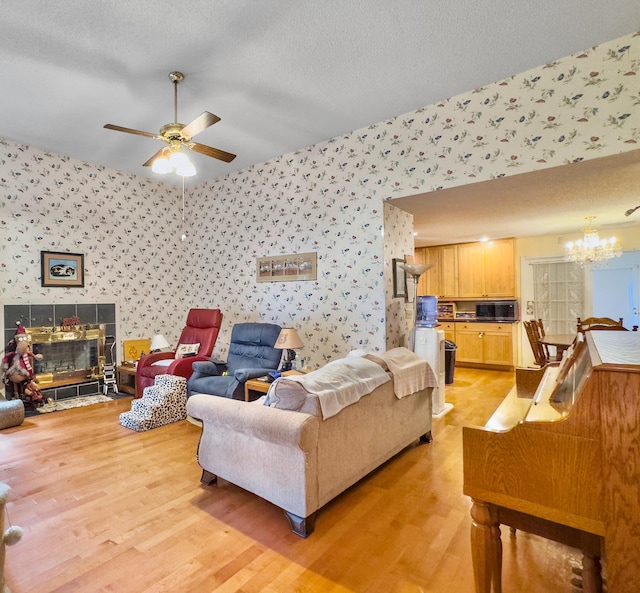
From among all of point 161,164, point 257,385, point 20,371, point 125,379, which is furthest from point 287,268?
point 20,371

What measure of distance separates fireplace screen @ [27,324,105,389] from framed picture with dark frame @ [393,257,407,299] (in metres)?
3.96

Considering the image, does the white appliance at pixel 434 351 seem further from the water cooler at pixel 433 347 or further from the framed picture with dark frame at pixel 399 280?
the framed picture with dark frame at pixel 399 280

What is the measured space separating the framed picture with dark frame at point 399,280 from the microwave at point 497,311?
307cm

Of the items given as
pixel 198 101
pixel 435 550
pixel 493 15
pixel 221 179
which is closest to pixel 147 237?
pixel 221 179

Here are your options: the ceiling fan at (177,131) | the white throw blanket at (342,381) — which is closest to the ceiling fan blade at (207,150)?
the ceiling fan at (177,131)

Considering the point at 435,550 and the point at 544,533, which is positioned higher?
the point at 544,533

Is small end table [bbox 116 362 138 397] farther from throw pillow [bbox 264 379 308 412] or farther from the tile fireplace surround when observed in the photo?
throw pillow [bbox 264 379 308 412]

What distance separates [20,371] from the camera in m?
4.00

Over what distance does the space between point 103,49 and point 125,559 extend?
323 centimetres

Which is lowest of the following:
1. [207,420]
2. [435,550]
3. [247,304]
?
[435,550]

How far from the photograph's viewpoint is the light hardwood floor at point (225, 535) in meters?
1.62

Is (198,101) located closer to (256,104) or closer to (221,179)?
(256,104)

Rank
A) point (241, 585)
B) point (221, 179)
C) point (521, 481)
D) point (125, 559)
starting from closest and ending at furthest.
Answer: point (521, 481), point (241, 585), point (125, 559), point (221, 179)

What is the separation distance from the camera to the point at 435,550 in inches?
71.4
